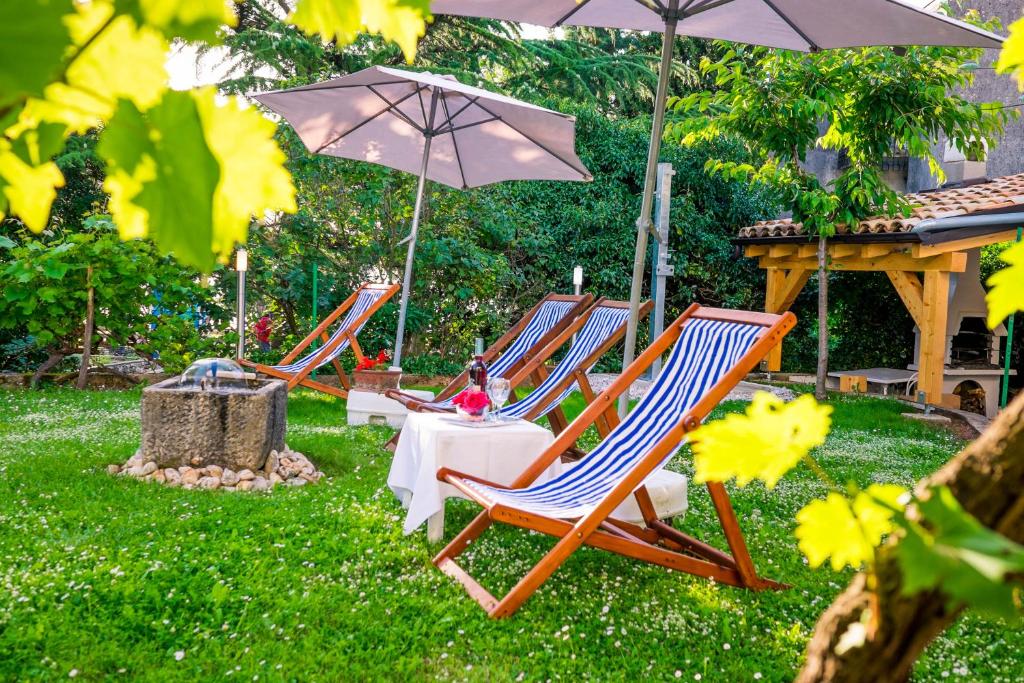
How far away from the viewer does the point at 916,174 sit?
13.5 meters

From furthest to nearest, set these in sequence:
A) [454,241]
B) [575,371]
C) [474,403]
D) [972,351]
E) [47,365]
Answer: [972,351] → [454,241] → [47,365] → [575,371] → [474,403]

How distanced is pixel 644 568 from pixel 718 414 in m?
4.47

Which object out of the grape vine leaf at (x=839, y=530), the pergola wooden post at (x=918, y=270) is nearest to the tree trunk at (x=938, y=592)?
the grape vine leaf at (x=839, y=530)

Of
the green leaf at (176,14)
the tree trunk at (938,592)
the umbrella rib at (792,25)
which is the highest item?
the umbrella rib at (792,25)

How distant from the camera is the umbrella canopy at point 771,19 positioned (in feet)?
12.8

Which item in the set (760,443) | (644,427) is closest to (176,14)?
(760,443)

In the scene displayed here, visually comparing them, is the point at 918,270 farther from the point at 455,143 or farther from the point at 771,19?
the point at 771,19

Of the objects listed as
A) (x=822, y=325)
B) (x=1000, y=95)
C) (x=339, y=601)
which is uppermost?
(x=1000, y=95)

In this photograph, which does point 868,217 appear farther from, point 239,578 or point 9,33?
point 9,33

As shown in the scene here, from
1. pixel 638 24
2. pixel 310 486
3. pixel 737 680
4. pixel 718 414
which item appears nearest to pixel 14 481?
pixel 310 486

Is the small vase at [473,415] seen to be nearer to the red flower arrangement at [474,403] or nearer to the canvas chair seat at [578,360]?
the red flower arrangement at [474,403]

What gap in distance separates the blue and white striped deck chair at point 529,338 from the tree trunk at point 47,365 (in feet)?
13.0

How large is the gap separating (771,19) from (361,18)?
172 inches

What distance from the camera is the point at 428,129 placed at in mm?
6773
